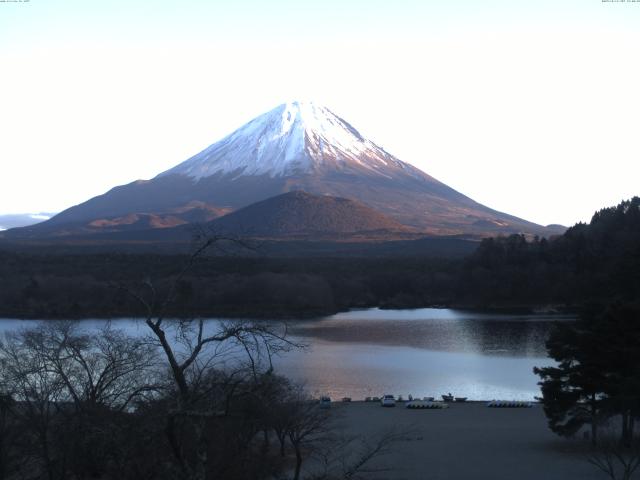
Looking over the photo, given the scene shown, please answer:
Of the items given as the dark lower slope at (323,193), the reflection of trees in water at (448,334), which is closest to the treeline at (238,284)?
the reflection of trees in water at (448,334)

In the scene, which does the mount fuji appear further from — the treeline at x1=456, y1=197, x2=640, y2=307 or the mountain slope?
the treeline at x1=456, y1=197, x2=640, y2=307

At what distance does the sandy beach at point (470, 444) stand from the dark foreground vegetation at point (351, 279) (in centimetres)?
1396

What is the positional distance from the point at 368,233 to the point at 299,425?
53791 millimetres

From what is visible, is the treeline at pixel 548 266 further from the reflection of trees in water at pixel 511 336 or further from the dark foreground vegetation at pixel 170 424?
the dark foreground vegetation at pixel 170 424

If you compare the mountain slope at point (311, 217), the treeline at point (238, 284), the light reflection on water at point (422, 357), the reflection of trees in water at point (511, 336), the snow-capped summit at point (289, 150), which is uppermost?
the snow-capped summit at point (289, 150)

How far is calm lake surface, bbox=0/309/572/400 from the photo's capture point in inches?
598

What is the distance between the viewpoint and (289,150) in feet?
281

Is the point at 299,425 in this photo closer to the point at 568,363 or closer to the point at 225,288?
the point at 568,363

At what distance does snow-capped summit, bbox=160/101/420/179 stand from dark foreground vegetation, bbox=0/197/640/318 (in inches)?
1671

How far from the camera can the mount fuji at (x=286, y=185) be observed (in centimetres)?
7081

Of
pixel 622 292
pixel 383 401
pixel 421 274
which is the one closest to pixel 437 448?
pixel 383 401

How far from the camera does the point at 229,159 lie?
87938 mm

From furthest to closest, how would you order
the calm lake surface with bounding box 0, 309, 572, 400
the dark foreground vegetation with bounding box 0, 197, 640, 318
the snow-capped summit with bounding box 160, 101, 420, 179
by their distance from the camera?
the snow-capped summit with bounding box 160, 101, 420, 179 < the dark foreground vegetation with bounding box 0, 197, 640, 318 < the calm lake surface with bounding box 0, 309, 572, 400

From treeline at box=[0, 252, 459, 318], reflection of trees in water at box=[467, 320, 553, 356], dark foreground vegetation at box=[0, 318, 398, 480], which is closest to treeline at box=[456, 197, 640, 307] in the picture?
treeline at box=[0, 252, 459, 318]
